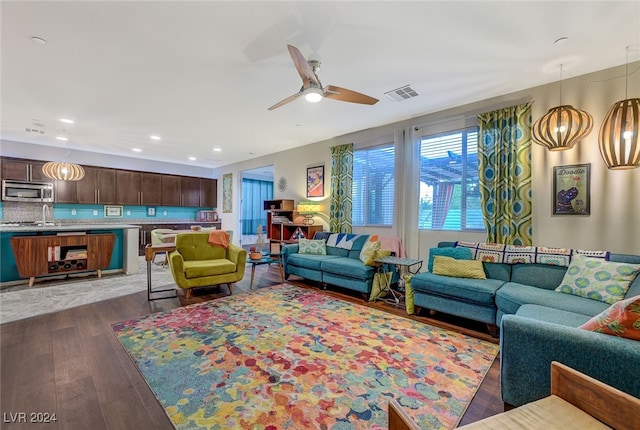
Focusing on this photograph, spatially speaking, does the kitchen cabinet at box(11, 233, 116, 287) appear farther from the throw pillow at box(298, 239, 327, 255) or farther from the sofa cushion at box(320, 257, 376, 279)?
the sofa cushion at box(320, 257, 376, 279)

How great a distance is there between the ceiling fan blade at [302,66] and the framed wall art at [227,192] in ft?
21.5

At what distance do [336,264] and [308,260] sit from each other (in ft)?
2.00

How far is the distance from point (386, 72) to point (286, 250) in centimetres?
329

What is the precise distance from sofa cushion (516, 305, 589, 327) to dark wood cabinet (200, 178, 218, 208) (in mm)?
8617

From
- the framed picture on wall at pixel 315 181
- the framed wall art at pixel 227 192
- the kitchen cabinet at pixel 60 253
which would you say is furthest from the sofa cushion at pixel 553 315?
the framed wall art at pixel 227 192

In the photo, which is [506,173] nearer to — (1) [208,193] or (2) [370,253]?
(2) [370,253]

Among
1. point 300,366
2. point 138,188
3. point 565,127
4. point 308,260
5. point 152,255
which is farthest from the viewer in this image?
point 138,188

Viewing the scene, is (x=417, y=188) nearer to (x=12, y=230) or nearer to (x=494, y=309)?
(x=494, y=309)

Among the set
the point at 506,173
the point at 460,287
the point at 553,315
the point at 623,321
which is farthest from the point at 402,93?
the point at 623,321

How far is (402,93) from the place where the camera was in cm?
348

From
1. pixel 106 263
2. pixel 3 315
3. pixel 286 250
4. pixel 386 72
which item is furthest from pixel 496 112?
pixel 106 263

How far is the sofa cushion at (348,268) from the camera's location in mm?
3794

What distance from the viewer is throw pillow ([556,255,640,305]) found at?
2.26 metres

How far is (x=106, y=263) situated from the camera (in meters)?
5.01
